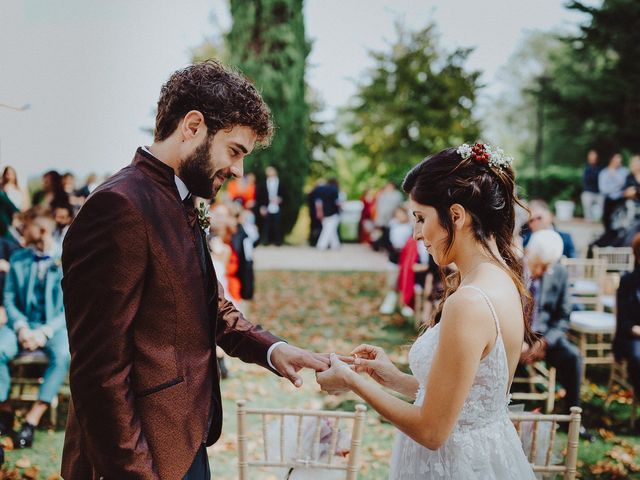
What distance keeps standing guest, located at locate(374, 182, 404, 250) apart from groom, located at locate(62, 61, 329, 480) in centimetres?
1311

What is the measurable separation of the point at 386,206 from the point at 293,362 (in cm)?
1325

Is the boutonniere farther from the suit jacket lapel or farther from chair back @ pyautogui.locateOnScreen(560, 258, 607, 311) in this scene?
chair back @ pyautogui.locateOnScreen(560, 258, 607, 311)

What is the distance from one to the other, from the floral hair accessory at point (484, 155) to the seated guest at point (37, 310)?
416cm

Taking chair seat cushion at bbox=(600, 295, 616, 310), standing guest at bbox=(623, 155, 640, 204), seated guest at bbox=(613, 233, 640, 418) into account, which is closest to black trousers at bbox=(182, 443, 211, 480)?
seated guest at bbox=(613, 233, 640, 418)

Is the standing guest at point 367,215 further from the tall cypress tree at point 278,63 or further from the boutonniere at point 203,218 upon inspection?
the boutonniere at point 203,218

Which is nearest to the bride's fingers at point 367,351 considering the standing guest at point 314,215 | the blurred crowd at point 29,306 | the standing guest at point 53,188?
the blurred crowd at point 29,306

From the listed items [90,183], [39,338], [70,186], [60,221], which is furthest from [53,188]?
[39,338]

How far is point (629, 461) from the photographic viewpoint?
448cm

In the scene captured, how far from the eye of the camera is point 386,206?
15289 mm

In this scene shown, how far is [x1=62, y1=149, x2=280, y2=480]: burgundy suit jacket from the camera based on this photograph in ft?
5.04

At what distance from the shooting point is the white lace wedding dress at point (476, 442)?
198 centimetres

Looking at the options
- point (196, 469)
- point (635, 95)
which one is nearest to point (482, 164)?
point (196, 469)

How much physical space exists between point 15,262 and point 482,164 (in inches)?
177

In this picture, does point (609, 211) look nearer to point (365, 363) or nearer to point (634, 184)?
point (634, 184)
